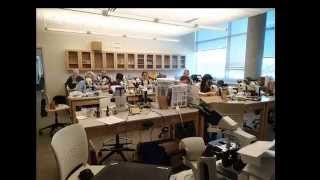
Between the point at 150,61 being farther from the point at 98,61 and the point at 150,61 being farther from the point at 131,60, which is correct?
the point at 98,61

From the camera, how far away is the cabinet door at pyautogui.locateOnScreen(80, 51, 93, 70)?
5.66 m

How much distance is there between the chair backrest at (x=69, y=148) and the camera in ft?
4.23

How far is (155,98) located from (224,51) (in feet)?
14.5

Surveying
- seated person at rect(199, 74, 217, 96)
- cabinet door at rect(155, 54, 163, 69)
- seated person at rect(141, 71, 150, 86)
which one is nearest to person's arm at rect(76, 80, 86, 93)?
seated person at rect(141, 71, 150, 86)

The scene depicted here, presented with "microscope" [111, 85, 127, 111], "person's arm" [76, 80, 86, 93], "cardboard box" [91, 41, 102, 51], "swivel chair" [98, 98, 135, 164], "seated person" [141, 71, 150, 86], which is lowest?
"swivel chair" [98, 98, 135, 164]

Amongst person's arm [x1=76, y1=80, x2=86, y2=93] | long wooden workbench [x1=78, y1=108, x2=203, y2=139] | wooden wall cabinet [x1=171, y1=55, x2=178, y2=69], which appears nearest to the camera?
long wooden workbench [x1=78, y1=108, x2=203, y2=139]

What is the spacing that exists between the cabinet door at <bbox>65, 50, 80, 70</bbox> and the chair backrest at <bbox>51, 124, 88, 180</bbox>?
14.7 feet

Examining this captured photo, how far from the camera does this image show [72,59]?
5.64 m

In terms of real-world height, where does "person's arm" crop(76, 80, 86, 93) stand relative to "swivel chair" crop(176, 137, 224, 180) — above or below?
above

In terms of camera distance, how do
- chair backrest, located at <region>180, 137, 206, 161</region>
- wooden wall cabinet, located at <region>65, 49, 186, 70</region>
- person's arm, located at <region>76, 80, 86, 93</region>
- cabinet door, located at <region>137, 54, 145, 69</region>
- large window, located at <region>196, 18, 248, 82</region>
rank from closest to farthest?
chair backrest, located at <region>180, 137, 206, 161</region>, person's arm, located at <region>76, 80, 86, 93</region>, wooden wall cabinet, located at <region>65, 49, 186, 70</region>, large window, located at <region>196, 18, 248, 82</region>, cabinet door, located at <region>137, 54, 145, 69</region>

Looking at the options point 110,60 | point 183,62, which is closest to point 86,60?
point 110,60

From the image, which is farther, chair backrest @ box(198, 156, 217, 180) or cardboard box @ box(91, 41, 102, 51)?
cardboard box @ box(91, 41, 102, 51)

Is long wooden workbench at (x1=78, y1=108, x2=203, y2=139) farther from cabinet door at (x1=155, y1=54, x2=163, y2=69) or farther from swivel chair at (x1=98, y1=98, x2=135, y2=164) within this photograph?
cabinet door at (x1=155, y1=54, x2=163, y2=69)
